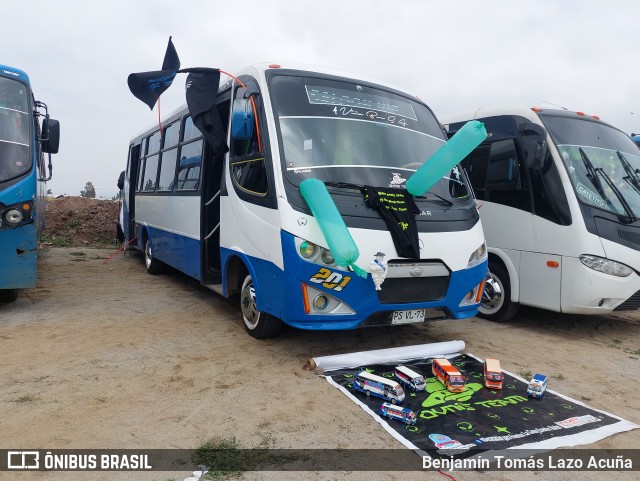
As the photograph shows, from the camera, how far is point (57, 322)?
5996 mm

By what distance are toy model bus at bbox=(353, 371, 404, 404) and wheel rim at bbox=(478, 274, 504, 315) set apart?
3275mm

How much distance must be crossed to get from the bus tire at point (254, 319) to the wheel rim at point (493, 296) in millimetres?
3128

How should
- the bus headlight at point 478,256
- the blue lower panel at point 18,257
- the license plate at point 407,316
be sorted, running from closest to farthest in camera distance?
the license plate at point 407,316
the bus headlight at point 478,256
the blue lower panel at point 18,257

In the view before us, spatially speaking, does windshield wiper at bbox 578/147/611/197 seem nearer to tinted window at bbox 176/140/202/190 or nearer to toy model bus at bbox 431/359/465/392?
toy model bus at bbox 431/359/465/392

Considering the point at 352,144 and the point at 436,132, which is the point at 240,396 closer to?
the point at 352,144

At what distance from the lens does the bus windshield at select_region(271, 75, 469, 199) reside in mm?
4734

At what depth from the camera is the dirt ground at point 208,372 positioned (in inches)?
129

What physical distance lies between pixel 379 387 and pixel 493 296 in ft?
11.3

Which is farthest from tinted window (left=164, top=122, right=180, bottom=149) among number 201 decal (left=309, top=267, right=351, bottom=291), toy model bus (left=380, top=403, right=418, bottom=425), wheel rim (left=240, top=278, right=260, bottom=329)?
toy model bus (left=380, top=403, right=418, bottom=425)

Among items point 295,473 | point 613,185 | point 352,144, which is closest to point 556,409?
point 295,473

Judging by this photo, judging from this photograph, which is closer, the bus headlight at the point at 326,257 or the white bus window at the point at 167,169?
the bus headlight at the point at 326,257

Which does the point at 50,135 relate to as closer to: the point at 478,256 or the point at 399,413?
the point at 478,256

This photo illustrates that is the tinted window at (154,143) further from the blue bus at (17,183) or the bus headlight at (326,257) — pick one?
the bus headlight at (326,257)

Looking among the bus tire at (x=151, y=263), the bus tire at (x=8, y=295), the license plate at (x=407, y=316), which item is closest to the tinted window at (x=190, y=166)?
the bus tire at (x=8, y=295)
